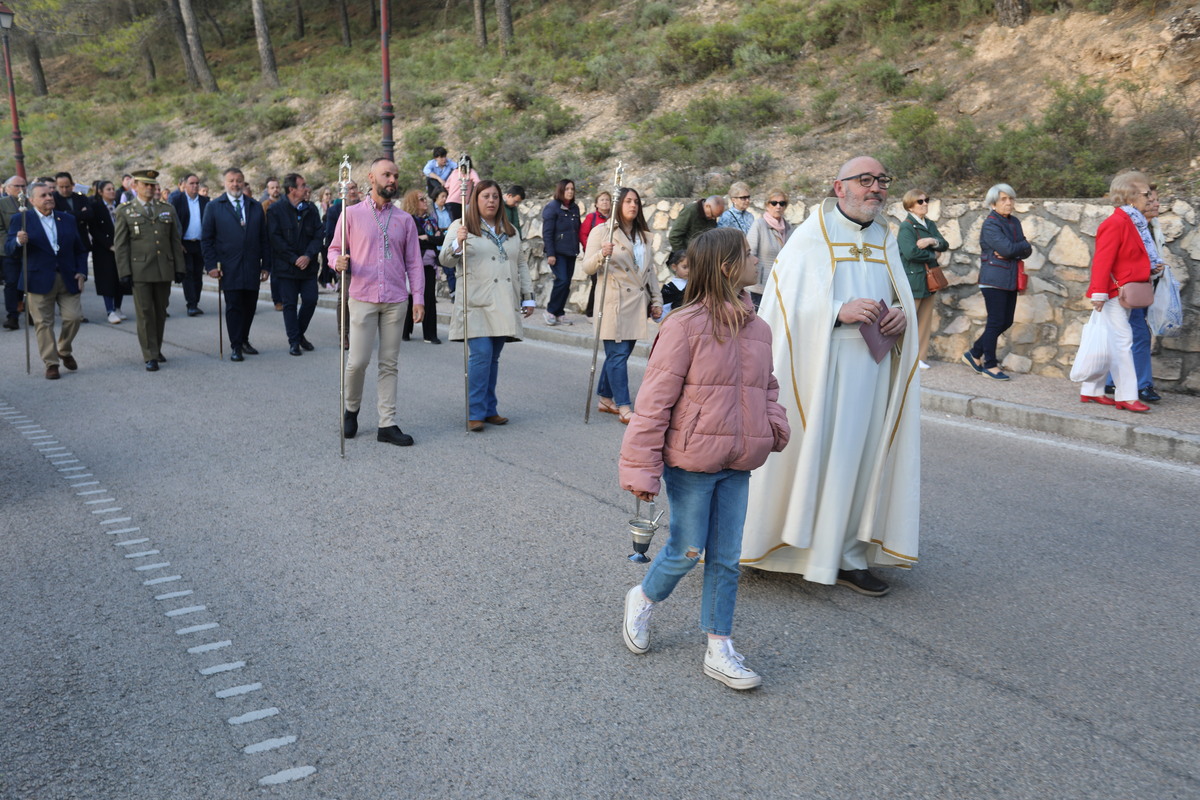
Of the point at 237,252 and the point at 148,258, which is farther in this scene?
the point at 237,252

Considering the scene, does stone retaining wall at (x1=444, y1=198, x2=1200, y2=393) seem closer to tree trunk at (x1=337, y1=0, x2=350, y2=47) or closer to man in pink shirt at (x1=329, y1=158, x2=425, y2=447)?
man in pink shirt at (x1=329, y1=158, x2=425, y2=447)

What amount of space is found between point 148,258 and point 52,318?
44.5 inches

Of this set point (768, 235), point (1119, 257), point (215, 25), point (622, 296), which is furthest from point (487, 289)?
point (215, 25)

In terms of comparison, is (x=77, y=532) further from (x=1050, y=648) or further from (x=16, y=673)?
(x=1050, y=648)

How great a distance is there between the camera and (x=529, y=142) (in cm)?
2272

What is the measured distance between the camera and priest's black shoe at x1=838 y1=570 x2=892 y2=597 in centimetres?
490

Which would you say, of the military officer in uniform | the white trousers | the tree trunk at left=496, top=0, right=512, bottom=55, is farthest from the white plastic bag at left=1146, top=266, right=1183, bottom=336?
the tree trunk at left=496, top=0, right=512, bottom=55

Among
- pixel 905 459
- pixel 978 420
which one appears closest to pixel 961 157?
pixel 978 420

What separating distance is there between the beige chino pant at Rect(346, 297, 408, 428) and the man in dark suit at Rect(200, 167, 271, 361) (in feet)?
13.7

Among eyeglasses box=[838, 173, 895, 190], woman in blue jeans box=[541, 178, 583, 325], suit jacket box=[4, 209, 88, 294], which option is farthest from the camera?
woman in blue jeans box=[541, 178, 583, 325]

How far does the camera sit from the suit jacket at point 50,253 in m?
10.6

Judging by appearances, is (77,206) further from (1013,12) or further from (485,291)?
(1013,12)

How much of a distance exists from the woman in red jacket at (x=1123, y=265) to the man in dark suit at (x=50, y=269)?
9.87m

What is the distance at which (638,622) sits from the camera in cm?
417
